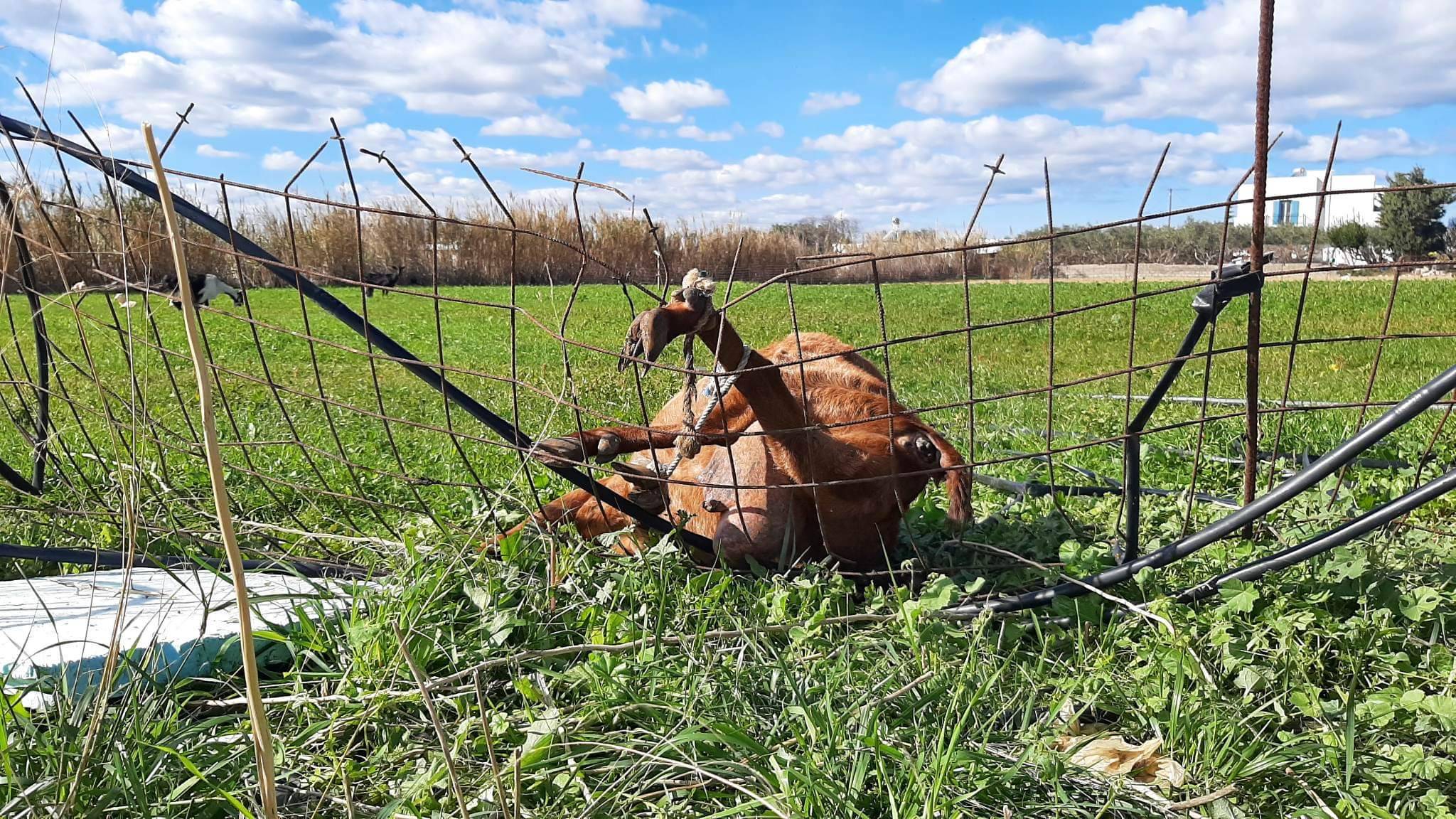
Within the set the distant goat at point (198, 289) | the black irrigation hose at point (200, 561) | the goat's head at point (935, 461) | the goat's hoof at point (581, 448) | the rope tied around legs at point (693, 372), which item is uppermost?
the distant goat at point (198, 289)

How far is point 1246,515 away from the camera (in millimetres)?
2668

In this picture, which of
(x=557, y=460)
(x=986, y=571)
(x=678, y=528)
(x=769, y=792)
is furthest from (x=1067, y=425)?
(x=769, y=792)

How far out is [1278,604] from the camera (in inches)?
107

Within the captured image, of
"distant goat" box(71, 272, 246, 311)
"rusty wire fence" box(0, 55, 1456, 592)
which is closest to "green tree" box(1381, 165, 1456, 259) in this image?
"rusty wire fence" box(0, 55, 1456, 592)

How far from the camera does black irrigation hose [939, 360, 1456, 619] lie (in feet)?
7.93

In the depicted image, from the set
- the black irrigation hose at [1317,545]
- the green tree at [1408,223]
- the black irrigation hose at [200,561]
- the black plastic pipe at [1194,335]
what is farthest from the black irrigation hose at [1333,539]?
the green tree at [1408,223]

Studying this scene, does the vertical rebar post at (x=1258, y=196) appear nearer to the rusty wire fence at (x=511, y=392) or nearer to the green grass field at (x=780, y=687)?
the rusty wire fence at (x=511, y=392)

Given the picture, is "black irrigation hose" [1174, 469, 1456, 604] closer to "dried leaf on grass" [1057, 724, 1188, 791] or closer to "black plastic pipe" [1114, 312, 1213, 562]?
"black plastic pipe" [1114, 312, 1213, 562]

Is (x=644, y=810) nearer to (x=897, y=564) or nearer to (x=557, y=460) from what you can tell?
(x=557, y=460)

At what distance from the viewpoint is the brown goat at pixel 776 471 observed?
3135mm

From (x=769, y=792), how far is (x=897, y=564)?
169 centimetres

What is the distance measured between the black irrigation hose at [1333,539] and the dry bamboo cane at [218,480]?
96.1 inches

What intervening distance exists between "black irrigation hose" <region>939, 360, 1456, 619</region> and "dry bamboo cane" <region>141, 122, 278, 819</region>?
201cm

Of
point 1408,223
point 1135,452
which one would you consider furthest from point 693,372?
point 1408,223
